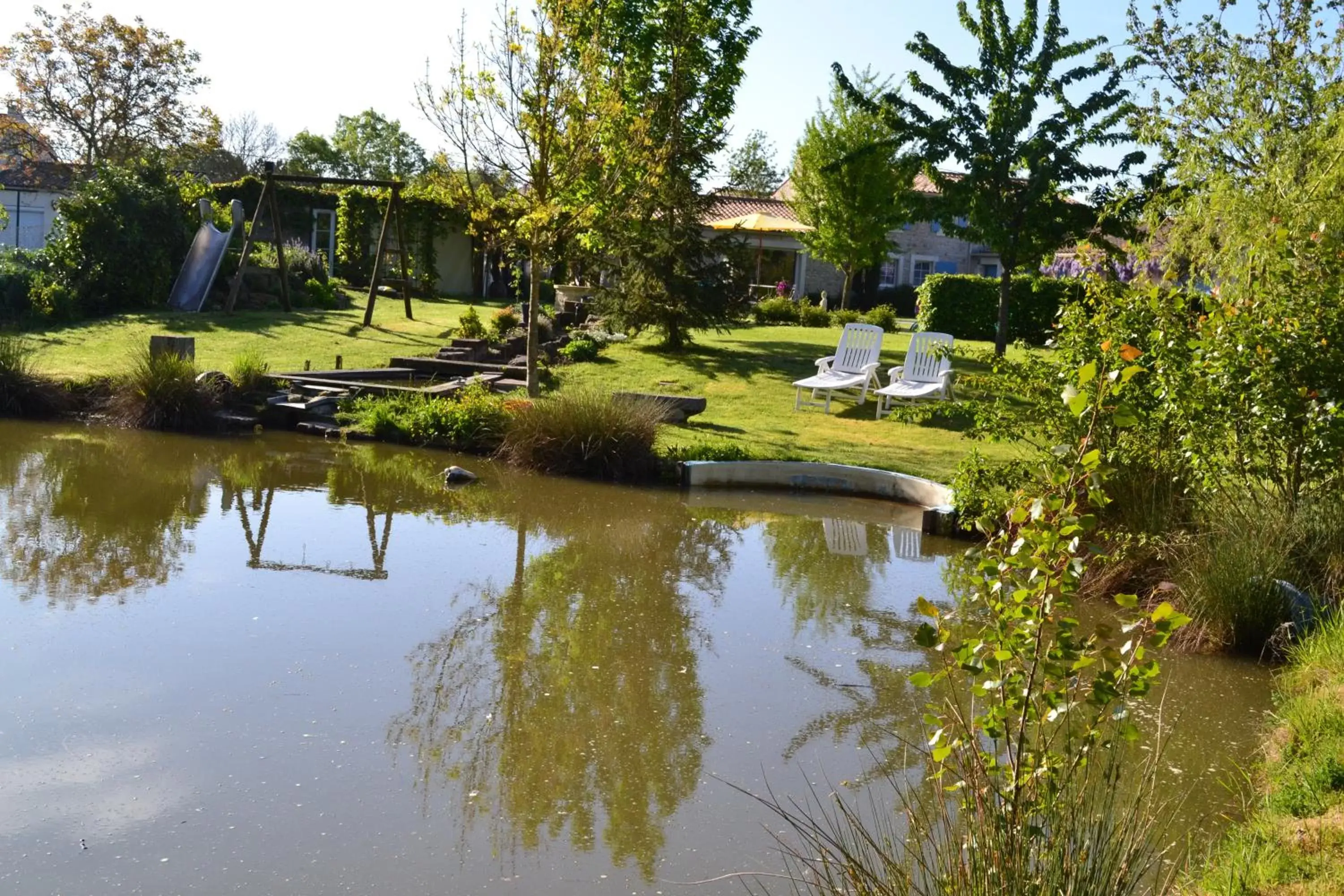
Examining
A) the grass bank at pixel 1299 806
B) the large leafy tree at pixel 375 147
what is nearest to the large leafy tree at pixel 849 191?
the grass bank at pixel 1299 806

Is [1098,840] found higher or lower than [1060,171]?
lower

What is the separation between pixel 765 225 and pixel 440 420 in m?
18.9

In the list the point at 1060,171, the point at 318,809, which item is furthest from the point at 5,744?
the point at 1060,171

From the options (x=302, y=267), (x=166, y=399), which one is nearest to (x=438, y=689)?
(x=166, y=399)

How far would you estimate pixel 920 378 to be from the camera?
603 inches

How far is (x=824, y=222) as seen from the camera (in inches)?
1229

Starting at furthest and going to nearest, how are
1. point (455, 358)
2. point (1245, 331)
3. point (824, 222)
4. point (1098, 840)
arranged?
1. point (824, 222)
2. point (455, 358)
3. point (1245, 331)
4. point (1098, 840)

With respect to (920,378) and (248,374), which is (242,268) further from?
(920,378)

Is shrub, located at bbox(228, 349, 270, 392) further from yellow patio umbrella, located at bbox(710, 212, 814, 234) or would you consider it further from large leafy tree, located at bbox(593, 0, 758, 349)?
yellow patio umbrella, located at bbox(710, 212, 814, 234)

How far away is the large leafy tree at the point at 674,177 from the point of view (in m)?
18.2

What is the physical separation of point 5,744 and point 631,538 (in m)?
5.19

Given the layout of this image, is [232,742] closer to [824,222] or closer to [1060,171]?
[1060,171]

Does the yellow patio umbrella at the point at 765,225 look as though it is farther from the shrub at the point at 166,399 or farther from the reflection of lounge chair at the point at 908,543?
the reflection of lounge chair at the point at 908,543

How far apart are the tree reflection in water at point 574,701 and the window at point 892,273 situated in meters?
32.6
